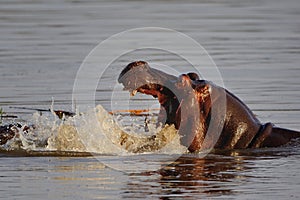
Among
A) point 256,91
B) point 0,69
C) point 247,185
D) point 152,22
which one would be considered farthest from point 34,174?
point 152,22

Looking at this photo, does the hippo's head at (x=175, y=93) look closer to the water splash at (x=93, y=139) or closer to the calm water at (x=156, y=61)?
the calm water at (x=156, y=61)

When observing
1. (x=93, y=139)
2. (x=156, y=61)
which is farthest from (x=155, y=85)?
(x=156, y=61)

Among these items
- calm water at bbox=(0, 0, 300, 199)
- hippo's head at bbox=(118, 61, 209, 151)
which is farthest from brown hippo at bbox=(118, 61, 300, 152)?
calm water at bbox=(0, 0, 300, 199)

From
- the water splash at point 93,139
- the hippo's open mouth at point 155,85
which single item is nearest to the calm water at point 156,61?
the water splash at point 93,139

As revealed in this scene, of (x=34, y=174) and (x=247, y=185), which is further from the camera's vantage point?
(x=34, y=174)

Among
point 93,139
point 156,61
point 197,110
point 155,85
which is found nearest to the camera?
point 155,85

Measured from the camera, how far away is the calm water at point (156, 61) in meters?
7.15

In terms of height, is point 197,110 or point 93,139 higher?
point 197,110

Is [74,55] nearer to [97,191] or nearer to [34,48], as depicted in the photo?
[34,48]

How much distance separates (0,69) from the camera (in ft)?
46.4

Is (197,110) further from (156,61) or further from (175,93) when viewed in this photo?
(156,61)

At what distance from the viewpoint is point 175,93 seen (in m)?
7.88

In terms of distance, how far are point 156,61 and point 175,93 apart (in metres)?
6.60

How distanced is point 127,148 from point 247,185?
5.54ft
